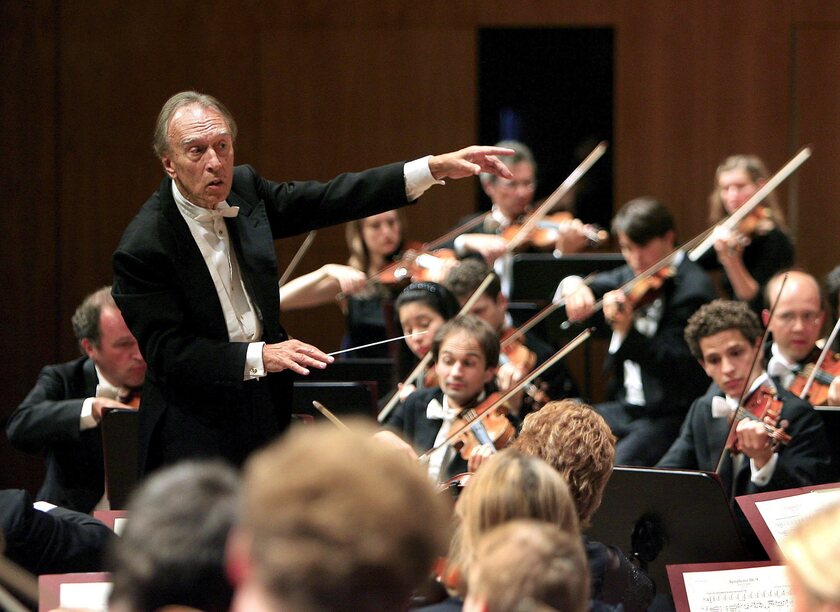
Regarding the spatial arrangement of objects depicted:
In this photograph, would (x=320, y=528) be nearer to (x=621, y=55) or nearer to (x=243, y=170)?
(x=243, y=170)

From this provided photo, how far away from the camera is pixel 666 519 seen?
2564 mm

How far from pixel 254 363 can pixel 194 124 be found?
504 millimetres

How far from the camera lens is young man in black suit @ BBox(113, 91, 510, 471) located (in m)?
2.46

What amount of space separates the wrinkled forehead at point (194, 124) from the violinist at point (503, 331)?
1.79 m

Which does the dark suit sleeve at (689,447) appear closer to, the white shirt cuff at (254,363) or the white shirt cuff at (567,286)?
the white shirt cuff at (567,286)

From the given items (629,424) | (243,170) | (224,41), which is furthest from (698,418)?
(224,41)

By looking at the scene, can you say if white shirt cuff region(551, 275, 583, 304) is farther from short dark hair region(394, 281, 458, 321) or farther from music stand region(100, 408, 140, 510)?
music stand region(100, 408, 140, 510)

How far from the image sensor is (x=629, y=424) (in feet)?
14.3

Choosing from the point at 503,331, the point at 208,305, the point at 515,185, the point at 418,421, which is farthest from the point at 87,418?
the point at 515,185

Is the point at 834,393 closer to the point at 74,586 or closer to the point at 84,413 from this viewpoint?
the point at 84,413

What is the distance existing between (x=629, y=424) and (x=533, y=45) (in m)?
2.68

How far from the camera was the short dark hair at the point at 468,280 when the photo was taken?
4.29m

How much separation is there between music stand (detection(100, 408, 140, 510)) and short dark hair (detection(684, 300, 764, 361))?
5.30 ft

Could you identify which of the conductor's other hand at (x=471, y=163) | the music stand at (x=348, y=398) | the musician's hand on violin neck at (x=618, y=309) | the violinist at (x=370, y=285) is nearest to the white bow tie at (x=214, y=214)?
the conductor's other hand at (x=471, y=163)
